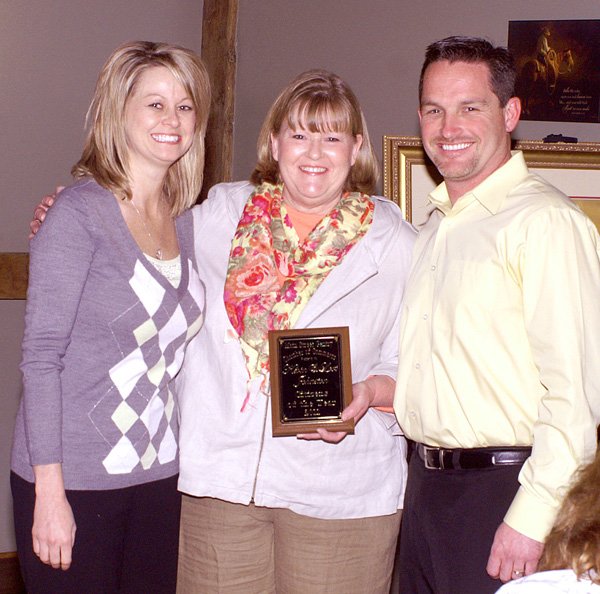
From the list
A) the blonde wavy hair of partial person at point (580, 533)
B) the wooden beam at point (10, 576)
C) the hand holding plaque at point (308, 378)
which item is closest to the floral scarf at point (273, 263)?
the hand holding plaque at point (308, 378)

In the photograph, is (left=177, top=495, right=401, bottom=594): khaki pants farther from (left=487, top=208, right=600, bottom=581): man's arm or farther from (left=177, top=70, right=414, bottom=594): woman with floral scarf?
(left=487, top=208, right=600, bottom=581): man's arm

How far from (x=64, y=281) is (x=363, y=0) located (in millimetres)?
2430

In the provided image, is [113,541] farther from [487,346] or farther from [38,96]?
[38,96]

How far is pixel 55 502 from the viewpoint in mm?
2285

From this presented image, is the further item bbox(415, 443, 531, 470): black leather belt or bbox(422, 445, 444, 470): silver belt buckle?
bbox(422, 445, 444, 470): silver belt buckle

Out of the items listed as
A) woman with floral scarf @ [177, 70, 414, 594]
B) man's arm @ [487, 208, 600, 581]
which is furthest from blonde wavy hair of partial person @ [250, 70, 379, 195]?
man's arm @ [487, 208, 600, 581]

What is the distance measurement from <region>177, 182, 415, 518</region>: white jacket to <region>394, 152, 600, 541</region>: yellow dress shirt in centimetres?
15

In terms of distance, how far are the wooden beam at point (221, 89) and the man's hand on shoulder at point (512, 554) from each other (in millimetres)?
2740

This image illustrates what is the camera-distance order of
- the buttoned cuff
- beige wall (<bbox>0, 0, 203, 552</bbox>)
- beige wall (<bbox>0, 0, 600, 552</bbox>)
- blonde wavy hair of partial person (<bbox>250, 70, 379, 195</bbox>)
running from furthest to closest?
1. beige wall (<bbox>0, 0, 203, 552</bbox>)
2. beige wall (<bbox>0, 0, 600, 552</bbox>)
3. blonde wavy hair of partial person (<bbox>250, 70, 379, 195</bbox>)
4. the buttoned cuff

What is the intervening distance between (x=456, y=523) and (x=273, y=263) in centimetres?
90

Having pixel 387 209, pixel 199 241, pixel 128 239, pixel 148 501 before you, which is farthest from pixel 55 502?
pixel 387 209

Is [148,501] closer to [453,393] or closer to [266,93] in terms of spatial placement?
[453,393]

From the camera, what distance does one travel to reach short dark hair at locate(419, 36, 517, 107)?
8.37 feet

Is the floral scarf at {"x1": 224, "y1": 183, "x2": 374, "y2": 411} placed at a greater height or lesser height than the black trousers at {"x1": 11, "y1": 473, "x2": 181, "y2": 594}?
greater
